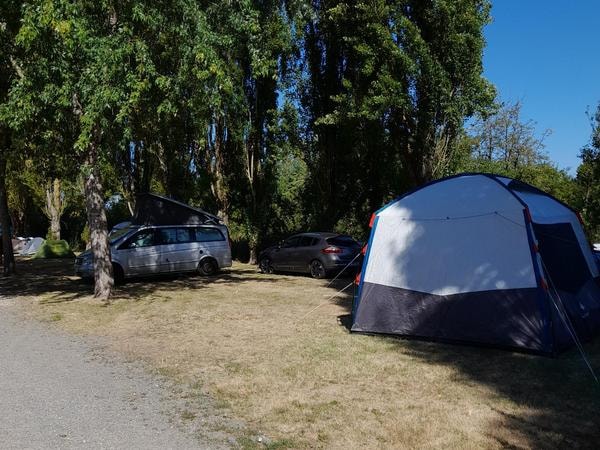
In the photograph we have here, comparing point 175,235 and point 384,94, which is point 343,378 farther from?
point 384,94

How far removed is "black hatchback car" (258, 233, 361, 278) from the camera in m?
16.3

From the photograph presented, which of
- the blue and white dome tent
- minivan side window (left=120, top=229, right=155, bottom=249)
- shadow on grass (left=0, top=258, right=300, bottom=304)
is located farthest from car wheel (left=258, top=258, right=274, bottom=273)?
the blue and white dome tent

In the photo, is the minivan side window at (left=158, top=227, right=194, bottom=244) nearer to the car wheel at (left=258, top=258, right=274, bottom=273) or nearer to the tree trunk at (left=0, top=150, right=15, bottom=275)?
the car wheel at (left=258, top=258, right=274, bottom=273)

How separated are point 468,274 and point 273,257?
36.0 feet

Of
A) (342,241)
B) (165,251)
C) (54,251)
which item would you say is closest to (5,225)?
(165,251)

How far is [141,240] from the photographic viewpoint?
623 inches

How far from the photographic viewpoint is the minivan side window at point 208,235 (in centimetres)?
1703

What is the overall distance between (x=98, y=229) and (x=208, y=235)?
5.41 m

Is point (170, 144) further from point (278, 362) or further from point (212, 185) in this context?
point (278, 362)


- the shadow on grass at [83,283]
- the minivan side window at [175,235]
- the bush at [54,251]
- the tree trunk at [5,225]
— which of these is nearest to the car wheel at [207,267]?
the shadow on grass at [83,283]

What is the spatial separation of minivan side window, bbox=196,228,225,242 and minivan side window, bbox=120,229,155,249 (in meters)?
1.52

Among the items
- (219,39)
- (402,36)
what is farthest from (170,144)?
(219,39)

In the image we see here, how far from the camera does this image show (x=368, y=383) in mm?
6223

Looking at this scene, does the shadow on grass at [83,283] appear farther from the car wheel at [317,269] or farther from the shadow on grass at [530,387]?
the shadow on grass at [530,387]
